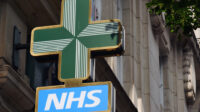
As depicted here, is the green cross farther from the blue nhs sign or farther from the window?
the window

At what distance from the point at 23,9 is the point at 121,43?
5696 millimetres

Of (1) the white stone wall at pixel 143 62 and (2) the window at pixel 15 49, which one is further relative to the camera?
(1) the white stone wall at pixel 143 62

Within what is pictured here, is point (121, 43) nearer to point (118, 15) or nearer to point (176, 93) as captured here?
point (118, 15)

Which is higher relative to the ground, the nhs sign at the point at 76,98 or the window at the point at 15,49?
the window at the point at 15,49

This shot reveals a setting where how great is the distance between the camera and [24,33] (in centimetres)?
1652

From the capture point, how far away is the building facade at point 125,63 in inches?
591

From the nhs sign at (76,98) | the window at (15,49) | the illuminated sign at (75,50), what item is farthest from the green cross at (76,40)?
the window at (15,49)

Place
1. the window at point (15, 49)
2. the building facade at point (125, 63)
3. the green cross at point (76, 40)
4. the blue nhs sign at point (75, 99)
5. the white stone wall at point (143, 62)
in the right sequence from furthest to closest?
the white stone wall at point (143, 62)
the window at point (15, 49)
the building facade at point (125, 63)
the green cross at point (76, 40)
the blue nhs sign at point (75, 99)

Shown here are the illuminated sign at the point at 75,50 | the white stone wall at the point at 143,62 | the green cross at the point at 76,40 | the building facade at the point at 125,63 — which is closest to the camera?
the illuminated sign at the point at 75,50

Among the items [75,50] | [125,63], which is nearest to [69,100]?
[75,50]

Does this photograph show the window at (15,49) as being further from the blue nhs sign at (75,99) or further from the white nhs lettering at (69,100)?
the white nhs lettering at (69,100)

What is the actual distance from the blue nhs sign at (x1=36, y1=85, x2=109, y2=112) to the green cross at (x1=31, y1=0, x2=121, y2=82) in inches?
15.2

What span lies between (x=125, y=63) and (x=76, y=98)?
15548 millimetres

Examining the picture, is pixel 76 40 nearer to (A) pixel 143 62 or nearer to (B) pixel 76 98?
(B) pixel 76 98
